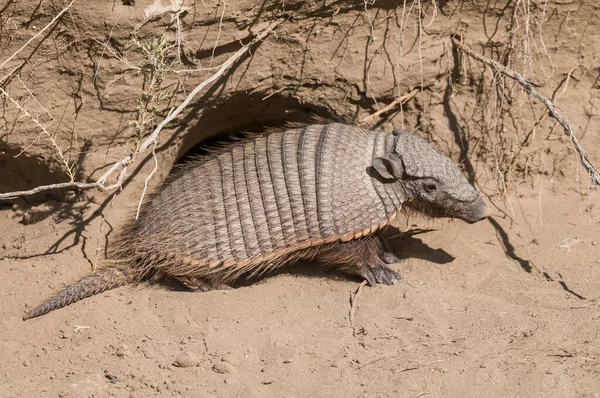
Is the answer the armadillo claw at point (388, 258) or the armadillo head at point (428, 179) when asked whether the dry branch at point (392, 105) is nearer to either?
the armadillo head at point (428, 179)

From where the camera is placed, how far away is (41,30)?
226 inches

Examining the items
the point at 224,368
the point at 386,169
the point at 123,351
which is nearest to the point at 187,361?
the point at 224,368

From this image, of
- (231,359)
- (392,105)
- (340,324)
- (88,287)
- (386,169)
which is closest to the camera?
(231,359)

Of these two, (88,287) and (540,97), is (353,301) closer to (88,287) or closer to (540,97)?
(88,287)

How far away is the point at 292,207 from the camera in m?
6.32

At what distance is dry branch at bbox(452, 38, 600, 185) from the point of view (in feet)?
20.5

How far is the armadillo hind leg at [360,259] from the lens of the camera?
21.1ft

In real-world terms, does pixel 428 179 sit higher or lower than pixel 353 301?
higher

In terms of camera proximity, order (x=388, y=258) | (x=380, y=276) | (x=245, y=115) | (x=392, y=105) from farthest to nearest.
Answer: (x=245, y=115) → (x=392, y=105) → (x=388, y=258) → (x=380, y=276)

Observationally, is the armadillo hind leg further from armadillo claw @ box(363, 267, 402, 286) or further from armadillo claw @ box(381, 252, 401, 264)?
armadillo claw @ box(381, 252, 401, 264)

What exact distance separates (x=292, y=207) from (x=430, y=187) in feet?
3.98

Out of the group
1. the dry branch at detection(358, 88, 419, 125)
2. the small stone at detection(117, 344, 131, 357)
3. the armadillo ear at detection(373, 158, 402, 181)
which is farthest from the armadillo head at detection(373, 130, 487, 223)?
the small stone at detection(117, 344, 131, 357)

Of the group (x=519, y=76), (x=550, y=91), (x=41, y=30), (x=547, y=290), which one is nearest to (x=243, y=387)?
(x=547, y=290)

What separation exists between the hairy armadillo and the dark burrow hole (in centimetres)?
57
